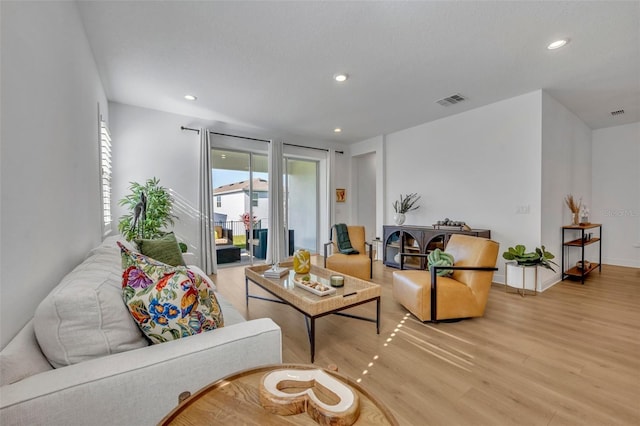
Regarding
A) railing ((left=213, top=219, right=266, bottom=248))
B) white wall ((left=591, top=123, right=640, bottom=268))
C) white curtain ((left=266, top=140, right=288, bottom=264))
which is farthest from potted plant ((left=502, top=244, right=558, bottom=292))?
railing ((left=213, top=219, right=266, bottom=248))

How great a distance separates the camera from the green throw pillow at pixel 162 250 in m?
2.47

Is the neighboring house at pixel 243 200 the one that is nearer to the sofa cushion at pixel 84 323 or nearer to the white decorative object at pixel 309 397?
the sofa cushion at pixel 84 323

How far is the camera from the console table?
4.25 m

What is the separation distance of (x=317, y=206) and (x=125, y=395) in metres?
5.74

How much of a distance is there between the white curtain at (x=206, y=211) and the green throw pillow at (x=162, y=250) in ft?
6.61

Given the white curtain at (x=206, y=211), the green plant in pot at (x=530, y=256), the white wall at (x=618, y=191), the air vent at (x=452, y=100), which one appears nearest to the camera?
the green plant in pot at (x=530, y=256)

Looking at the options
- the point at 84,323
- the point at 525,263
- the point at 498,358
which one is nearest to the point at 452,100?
the point at 525,263

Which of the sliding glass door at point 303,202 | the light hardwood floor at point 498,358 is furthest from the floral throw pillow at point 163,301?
the sliding glass door at point 303,202

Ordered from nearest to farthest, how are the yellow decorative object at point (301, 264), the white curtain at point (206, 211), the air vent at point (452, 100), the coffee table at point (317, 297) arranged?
the coffee table at point (317, 297) → the yellow decorative object at point (301, 264) → the air vent at point (452, 100) → the white curtain at point (206, 211)

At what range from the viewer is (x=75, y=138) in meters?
1.93

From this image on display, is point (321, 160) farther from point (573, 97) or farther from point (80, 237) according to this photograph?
point (80, 237)

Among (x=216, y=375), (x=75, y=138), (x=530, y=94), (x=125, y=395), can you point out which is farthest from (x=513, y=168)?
(x=75, y=138)

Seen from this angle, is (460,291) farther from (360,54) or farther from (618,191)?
(618,191)

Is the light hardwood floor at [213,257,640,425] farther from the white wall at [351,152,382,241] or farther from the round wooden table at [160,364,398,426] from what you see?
the white wall at [351,152,382,241]
